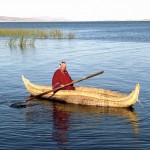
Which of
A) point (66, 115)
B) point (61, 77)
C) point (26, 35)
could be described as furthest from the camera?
point (26, 35)

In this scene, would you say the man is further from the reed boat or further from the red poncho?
the reed boat

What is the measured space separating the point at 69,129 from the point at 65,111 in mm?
3025

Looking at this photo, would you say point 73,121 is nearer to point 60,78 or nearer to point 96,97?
point 96,97

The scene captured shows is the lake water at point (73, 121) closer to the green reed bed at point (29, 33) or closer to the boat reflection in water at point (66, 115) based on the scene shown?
the boat reflection in water at point (66, 115)

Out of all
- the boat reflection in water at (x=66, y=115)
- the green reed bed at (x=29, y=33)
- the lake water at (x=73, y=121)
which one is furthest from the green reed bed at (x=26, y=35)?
the boat reflection in water at (x=66, y=115)

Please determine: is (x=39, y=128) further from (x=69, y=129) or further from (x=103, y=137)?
(x=103, y=137)

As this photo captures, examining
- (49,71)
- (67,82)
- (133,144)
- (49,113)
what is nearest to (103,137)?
(133,144)

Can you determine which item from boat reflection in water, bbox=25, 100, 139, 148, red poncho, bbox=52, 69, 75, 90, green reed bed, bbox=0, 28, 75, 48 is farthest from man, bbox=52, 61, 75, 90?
green reed bed, bbox=0, 28, 75, 48

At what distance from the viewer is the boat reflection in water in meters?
14.1

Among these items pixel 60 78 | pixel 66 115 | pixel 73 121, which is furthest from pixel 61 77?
pixel 73 121

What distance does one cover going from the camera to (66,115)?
53.5ft

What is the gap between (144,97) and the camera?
63.1ft

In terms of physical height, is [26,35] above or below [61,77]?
below

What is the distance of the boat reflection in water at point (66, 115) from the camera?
554 inches
